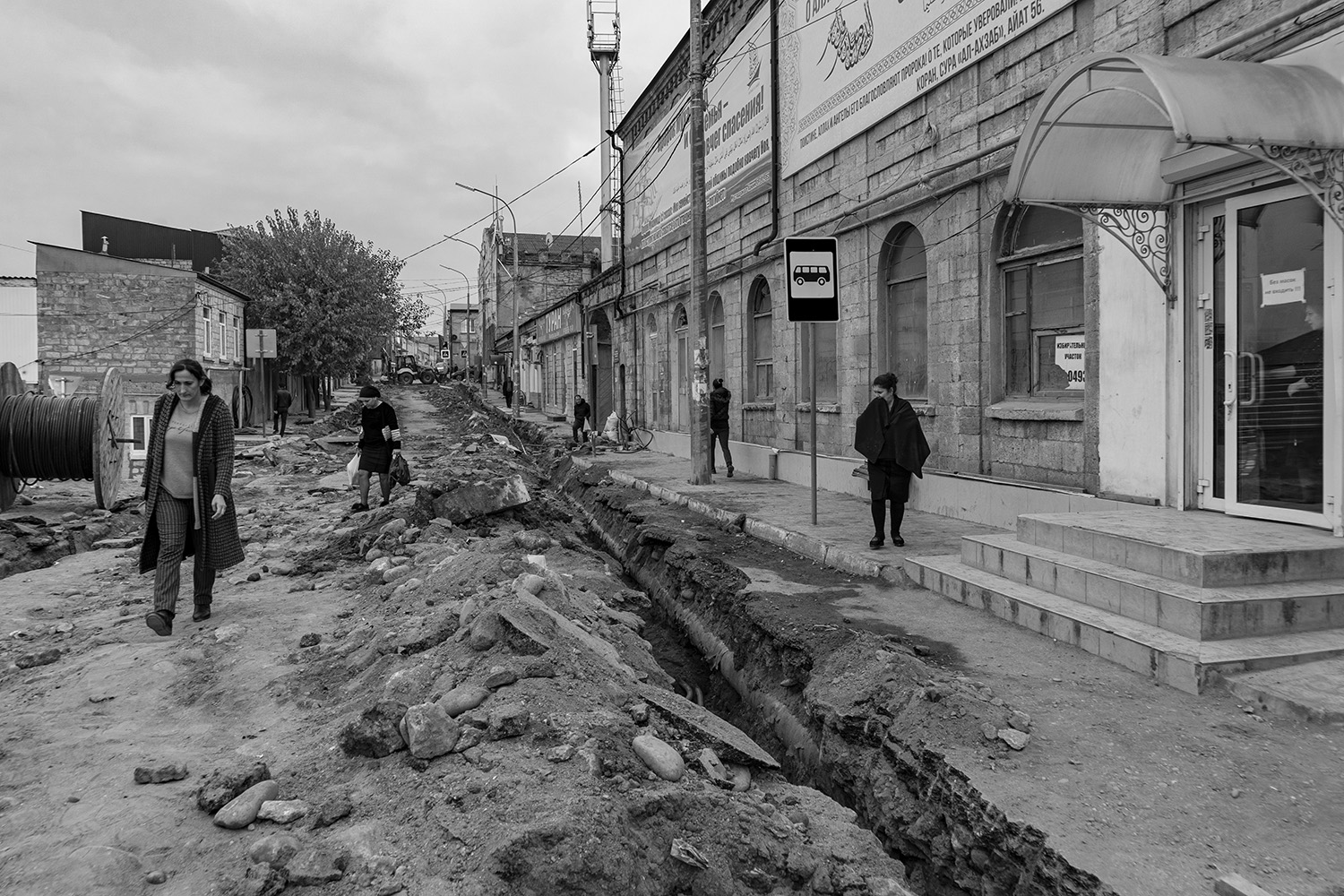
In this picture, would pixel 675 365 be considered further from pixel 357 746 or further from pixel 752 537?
pixel 357 746

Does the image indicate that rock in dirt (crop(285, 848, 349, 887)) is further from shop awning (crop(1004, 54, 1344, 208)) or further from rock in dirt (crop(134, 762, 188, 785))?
shop awning (crop(1004, 54, 1344, 208))

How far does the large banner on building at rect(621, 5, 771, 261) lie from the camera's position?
16.2m

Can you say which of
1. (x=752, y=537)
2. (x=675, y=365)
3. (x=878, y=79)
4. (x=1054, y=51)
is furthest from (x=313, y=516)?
(x=675, y=365)

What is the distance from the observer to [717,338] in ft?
63.8

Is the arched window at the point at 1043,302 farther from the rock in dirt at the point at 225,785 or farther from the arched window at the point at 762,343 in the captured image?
the rock in dirt at the point at 225,785

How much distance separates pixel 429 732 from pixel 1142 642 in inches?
152

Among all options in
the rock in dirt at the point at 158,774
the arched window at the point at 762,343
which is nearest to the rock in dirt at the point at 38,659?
the rock in dirt at the point at 158,774

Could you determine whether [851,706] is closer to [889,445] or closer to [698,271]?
[889,445]

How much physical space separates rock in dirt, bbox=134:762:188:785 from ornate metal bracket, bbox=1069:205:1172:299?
7.23m

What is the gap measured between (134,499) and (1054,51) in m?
13.0

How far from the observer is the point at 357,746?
12.9 ft

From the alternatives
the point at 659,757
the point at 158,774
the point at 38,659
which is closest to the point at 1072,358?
the point at 659,757

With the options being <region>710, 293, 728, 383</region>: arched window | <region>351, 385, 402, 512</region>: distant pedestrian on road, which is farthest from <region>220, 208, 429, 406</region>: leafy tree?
<region>351, 385, 402, 512</region>: distant pedestrian on road

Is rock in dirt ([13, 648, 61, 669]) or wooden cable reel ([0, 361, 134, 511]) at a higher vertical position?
wooden cable reel ([0, 361, 134, 511])
